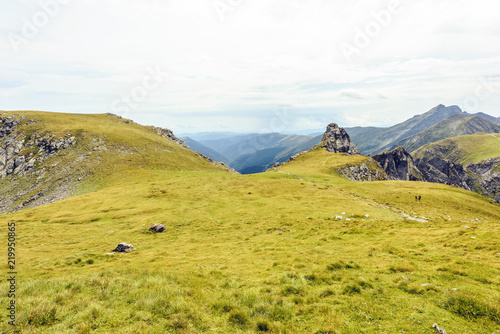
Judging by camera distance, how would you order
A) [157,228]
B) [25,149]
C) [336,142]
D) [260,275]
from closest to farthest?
[260,275] → [157,228] → [25,149] → [336,142]

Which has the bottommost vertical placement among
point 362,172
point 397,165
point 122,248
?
point 122,248

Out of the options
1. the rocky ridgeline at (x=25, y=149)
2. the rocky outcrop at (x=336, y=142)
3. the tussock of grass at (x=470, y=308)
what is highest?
the rocky outcrop at (x=336, y=142)

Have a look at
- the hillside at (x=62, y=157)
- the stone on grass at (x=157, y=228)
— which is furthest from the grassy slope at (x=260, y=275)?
the hillside at (x=62, y=157)

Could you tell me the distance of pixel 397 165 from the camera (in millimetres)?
189375

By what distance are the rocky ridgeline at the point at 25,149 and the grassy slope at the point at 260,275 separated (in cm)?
8836

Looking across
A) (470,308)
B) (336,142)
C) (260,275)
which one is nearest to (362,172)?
(336,142)

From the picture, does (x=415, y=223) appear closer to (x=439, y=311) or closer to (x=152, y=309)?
(x=439, y=311)

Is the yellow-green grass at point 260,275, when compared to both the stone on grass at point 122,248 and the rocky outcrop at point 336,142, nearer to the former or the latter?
the stone on grass at point 122,248

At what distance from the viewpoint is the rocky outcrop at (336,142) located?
161 metres

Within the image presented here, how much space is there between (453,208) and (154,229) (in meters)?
63.3

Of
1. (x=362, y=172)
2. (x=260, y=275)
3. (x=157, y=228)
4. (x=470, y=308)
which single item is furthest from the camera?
(x=362, y=172)

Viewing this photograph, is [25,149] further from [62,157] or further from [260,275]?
[260,275]

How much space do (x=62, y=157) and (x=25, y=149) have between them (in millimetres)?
28815

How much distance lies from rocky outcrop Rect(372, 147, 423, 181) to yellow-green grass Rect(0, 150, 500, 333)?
6382 inches
